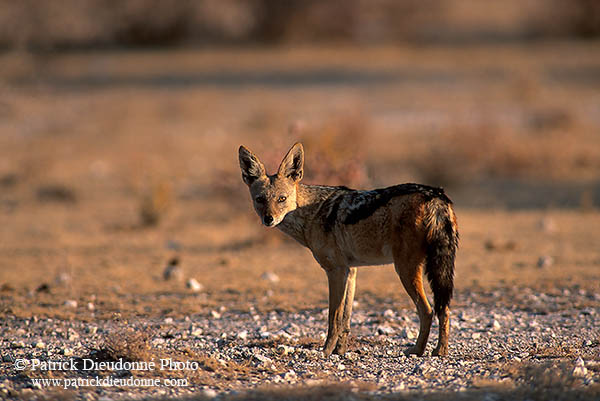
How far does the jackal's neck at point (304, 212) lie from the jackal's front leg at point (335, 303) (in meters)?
0.50

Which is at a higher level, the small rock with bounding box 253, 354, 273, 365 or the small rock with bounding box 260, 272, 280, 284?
the small rock with bounding box 260, 272, 280, 284

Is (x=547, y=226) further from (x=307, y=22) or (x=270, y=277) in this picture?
(x=307, y=22)

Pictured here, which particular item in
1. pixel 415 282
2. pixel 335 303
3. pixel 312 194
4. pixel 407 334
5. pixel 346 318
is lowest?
pixel 407 334

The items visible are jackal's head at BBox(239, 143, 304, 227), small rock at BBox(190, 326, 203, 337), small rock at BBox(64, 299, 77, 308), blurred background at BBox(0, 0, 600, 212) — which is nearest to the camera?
jackal's head at BBox(239, 143, 304, 227)

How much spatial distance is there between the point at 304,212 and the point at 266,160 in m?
5.04

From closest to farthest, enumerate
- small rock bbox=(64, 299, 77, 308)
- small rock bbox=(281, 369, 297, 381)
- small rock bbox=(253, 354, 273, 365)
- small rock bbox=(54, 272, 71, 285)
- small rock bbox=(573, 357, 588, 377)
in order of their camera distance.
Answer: small rock bbox=(573, 357, 588, 377) → small rock bbox=(281, 369, 297, 381) → small rock bbox=(253, 354, 273, 365) → small rock bbox=(64, 299, 77, 308) → small rock bbox=(54, 272, 71, 285)

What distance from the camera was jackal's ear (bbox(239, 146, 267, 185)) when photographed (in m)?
7.34

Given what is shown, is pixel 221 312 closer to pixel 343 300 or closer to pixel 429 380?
pixel 343 300

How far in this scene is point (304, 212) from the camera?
280 inches

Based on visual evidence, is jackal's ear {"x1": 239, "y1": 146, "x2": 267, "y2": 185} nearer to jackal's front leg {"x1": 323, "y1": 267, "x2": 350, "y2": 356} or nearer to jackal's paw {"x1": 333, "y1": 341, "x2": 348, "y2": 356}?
jackal's front leg {"x1": 323, "y1": 267, "x2": 350, "y2": 356}

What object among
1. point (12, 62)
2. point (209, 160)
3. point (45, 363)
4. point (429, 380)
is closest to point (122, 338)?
point (45, 363)

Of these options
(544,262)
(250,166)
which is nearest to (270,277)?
(250,166)

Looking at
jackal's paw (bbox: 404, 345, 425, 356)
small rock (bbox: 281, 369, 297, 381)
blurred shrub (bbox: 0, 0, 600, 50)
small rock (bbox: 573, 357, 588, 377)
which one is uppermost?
blurred shrub (bbox: 0, 0, 600, 50)

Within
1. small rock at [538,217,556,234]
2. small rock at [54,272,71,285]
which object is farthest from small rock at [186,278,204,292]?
small rock at [538,217,556,234]
